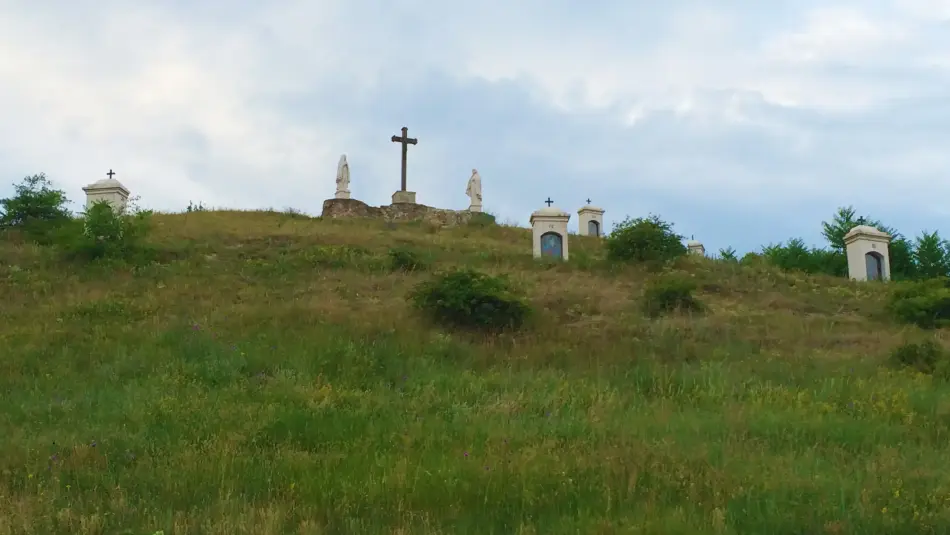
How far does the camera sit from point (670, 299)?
15.1 meters

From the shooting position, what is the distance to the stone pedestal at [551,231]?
21172mm

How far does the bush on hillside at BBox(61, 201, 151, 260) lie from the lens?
17375 mm

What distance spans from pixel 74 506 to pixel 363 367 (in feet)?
15.8

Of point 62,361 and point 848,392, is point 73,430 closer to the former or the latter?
point 62,361

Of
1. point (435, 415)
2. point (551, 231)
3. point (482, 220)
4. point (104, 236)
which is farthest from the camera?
point (482, 220)

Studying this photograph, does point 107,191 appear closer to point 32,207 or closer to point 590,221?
point 32,207

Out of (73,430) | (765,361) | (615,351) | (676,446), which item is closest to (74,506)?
(73,430)

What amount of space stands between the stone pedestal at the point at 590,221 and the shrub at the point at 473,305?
1812cm

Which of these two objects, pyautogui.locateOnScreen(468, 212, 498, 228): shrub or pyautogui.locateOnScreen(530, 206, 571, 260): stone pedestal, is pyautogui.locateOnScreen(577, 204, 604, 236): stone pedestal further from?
pyautogui.locateOnScreen(530, 206, 571, 260): stone pedestal

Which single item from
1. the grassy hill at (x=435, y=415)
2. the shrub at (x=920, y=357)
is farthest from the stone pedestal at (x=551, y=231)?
the shrub at (x=920, y=357)

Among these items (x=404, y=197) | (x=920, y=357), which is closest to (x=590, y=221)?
(x=404, y=197)

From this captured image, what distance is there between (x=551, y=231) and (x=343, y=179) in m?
12.0

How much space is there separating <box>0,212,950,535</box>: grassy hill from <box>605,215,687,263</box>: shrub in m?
3.76

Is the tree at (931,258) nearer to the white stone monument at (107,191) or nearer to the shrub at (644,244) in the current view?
the shrub at (644,244)
